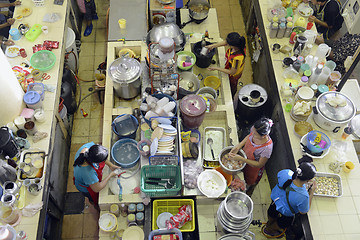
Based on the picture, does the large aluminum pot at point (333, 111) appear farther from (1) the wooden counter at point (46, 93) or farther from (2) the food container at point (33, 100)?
(2) the food container at point (33, 100)

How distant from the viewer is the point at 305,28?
583 cm

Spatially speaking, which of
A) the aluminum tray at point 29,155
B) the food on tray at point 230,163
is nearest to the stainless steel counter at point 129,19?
the aluminum tray at point 29,155

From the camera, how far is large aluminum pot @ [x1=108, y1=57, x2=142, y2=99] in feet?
16.0

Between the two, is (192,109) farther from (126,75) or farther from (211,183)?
(126,75)

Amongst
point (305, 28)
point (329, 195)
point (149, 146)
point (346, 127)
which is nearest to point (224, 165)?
point (149, 146)

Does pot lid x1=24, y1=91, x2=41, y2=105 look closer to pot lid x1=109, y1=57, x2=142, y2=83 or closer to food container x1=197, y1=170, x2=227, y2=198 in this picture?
pot lid x1=109, y1=57, x2=142, y2=83

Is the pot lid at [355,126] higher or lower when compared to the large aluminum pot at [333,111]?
lower

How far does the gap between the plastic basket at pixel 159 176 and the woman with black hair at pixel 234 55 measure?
6.17ft

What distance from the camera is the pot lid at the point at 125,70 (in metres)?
4.88

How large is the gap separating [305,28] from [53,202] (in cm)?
481

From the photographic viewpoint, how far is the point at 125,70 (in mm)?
4922

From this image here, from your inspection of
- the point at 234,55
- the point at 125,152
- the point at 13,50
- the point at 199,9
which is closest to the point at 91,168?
the point at 125,152

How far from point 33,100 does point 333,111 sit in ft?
13.2

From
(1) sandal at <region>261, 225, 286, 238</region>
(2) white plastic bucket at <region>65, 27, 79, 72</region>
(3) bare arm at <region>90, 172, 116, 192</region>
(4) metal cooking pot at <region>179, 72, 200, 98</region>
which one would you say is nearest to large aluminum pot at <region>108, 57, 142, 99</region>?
(4) metal cooking pot at <region>179, 72, 200, 98</region>
